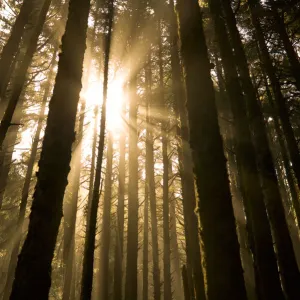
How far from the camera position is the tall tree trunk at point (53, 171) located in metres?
3.37

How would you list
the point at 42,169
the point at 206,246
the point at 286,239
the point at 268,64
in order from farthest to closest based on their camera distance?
the point at 268,64
the point at 286,239
the point at 42,169
the point at 206,246

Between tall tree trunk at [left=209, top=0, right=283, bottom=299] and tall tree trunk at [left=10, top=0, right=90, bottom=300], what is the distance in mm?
3461

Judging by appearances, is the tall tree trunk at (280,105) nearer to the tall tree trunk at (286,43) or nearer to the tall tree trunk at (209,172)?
the tall tree trunk at (286,43)

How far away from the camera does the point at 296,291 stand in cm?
536

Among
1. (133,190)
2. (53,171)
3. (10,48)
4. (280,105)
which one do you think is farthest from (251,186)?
(10,48)

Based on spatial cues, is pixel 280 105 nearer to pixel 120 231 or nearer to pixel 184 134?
pixel 184 134

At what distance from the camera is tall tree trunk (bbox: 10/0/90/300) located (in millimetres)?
3373

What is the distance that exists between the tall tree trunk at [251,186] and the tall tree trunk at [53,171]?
136 inches

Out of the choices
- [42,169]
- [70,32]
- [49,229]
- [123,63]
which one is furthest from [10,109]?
[123,63]

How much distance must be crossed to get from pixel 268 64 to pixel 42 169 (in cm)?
701

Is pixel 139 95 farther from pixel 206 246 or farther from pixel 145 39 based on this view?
pixel 206 246

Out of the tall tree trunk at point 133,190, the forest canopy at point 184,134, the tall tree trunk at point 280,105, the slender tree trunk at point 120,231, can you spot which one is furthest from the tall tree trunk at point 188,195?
the slender tree trunk at point 120,231

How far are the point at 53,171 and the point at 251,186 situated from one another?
379cm

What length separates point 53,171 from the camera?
158 inches
